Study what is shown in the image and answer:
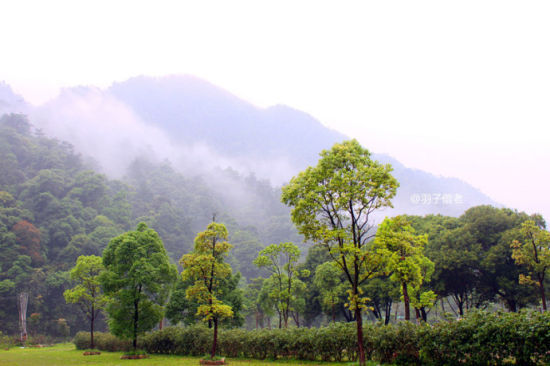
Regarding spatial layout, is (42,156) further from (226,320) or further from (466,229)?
(466,229)

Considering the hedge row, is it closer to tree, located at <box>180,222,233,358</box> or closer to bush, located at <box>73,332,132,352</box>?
tree, located at <box>180,222,233,358</box>

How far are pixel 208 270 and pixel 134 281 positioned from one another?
317 inches

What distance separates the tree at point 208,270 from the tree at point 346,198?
263 inches

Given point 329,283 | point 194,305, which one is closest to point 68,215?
point 194,305

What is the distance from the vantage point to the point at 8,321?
52562mm

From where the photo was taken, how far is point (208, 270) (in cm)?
2002

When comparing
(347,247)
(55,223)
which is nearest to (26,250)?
(55,223)

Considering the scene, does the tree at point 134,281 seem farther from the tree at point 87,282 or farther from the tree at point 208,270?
the tree at point 208,270

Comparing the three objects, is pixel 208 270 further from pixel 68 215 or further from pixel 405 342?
pixel 68 215

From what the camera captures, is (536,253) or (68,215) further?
(68,215)

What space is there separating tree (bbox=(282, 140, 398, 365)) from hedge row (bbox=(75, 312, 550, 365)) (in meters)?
2.55

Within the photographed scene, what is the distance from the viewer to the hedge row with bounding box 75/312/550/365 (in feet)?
36.2

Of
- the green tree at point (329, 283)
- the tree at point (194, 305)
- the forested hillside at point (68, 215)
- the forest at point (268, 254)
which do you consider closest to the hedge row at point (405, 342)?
the forest at point (268, 254)

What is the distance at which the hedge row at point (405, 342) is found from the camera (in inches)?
434
